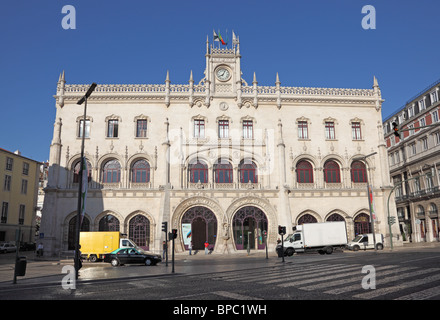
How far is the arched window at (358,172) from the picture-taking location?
124ft

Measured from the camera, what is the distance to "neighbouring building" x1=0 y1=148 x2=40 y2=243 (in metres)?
47.2

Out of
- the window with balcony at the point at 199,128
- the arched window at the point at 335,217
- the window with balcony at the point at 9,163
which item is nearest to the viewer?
the arched window at the point at 335,217

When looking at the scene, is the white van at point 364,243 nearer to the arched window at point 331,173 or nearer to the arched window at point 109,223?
the arched window at point 331,173

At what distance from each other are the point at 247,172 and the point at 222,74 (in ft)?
36.3

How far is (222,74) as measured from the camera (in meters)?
38.7

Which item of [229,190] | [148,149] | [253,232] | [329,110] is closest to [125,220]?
[148,149]

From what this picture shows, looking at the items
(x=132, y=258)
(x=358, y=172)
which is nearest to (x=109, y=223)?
(x=132, y=258)

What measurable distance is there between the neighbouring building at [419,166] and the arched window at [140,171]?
27992mm

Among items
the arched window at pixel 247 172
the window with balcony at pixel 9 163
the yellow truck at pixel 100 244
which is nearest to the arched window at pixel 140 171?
the yellow truck at pixel 100 244

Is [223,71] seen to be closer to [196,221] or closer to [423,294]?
[196,221]

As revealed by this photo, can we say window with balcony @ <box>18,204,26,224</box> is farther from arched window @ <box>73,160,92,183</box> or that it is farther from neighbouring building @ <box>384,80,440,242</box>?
neighbouring building @ <box>384,80,440,242</box>

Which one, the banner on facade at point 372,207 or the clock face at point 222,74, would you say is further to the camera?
the clock face at point 222,74

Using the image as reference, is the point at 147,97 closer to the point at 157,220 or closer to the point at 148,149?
the point at 148,149
